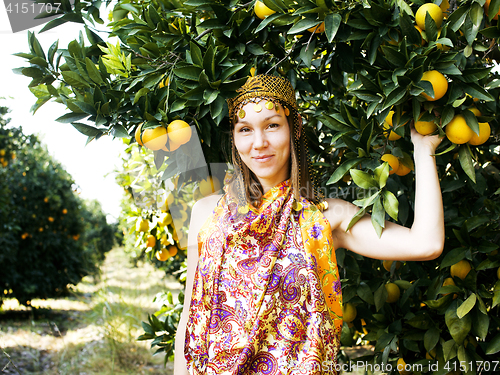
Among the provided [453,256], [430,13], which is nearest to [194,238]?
[453,256]

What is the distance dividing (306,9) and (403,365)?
1.48 m

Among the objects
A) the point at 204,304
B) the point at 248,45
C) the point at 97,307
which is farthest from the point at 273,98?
the point at 97,307

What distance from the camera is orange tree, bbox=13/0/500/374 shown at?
3.62 ft

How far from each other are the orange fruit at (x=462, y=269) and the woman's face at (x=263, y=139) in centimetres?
80

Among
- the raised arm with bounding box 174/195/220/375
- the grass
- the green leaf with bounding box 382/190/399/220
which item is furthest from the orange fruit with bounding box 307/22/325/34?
the grass

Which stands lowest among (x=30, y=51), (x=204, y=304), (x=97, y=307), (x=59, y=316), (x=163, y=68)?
(x=59, y=316)

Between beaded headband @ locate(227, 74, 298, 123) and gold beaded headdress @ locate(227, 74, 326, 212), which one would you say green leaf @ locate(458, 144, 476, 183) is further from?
beaded headband @ locate(227, 74, 298, 123)

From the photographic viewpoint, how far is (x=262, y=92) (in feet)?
4.50

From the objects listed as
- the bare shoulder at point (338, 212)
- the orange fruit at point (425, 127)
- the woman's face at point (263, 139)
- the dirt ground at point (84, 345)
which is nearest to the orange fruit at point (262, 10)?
the woman's face at point (263, 139)

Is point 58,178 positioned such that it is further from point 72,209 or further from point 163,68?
point 163,68

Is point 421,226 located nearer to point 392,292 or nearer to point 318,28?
point 392,292

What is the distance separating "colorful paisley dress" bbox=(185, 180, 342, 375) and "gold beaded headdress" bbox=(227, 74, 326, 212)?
9cm

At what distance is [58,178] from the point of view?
6.90m

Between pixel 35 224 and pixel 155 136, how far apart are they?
601 cm
